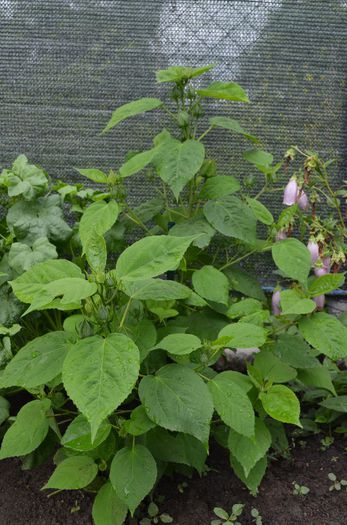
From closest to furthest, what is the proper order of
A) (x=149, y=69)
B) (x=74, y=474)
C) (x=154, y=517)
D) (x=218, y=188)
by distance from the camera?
(x=74, y=474)
(x=154, y=517)
(x=218, y=188)
(x=149, y=69)

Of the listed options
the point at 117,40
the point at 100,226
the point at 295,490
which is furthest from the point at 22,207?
the point at 295,490

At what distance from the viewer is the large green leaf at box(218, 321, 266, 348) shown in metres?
1.02

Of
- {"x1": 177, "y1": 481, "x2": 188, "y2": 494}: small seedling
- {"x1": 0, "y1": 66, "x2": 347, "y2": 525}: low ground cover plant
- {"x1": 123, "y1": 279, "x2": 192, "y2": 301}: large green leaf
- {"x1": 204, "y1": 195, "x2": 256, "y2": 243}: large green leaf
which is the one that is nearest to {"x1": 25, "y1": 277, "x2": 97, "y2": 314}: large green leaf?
Answer: {"x1": 0, "y1": 66, "x2": 347, "y2": 525}: low ground cover plant

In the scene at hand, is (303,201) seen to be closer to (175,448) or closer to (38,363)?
(175,448)

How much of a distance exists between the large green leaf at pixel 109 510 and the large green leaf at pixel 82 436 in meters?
0.17

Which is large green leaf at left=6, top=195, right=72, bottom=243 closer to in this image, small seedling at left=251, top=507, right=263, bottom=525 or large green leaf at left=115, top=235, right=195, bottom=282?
large green leaf at left=115, top=235, right=195, bottom=282

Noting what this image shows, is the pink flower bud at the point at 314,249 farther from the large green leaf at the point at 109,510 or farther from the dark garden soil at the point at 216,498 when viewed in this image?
the large green leaf at the point at 109,510

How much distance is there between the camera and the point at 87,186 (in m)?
1.99

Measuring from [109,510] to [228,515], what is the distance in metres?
0.31

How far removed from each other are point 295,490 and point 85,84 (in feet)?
5.07

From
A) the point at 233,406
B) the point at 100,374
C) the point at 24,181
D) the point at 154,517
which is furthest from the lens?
the point at 24,181

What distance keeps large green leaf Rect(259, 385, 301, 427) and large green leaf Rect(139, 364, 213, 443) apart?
0.19 metres

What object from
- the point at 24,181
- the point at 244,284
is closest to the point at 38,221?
the point at 24,181

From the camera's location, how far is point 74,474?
112 centimetres
